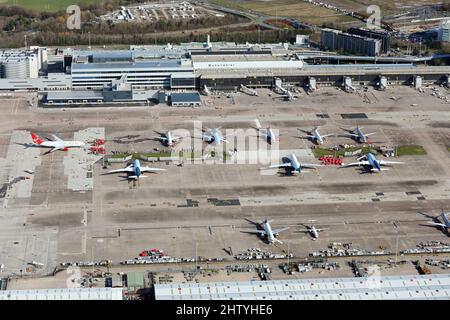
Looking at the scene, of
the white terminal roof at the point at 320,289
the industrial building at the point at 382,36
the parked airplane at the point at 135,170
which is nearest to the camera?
the white terminal roof at the point at 320,289

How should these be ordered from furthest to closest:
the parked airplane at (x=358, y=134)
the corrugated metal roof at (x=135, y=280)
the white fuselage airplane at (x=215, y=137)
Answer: the parked airplane at (x=358, y=134), the white fuselage airplane at (x=215, y=137), the corrugated metal roof at (x=135, y=280)

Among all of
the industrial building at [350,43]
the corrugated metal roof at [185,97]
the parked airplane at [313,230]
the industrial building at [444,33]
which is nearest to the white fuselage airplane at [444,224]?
the parked airplane at [313,230]

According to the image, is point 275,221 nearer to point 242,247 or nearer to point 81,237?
point 242,247

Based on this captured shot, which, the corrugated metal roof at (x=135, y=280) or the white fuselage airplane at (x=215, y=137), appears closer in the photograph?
the corrugated metal roof at (x=135, y=280)

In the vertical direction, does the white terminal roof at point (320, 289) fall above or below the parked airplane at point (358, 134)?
below

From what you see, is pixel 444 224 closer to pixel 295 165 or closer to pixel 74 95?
pixel 295 165

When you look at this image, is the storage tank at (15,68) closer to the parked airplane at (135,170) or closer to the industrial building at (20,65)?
the industrial building at (20,65)
